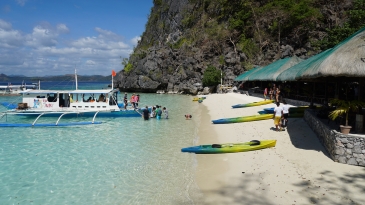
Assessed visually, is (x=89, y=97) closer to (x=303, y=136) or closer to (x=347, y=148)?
(x=303, y=136)

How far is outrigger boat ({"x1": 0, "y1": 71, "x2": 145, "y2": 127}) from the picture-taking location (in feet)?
65.8

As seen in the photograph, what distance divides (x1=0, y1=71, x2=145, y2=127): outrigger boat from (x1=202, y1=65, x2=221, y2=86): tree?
23.3 meters

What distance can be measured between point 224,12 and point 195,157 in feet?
148

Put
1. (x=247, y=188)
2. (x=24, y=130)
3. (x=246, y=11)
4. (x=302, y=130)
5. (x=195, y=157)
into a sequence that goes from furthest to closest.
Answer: (x=246, y=11)
(x=24, y=130)
(x=302, y=130)
(x=195, y=157)
(x=247, y=188)

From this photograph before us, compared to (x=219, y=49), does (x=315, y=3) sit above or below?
above

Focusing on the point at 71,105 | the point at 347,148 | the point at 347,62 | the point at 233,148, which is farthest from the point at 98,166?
the point at 71,105

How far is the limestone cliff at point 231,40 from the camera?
38.0 metres

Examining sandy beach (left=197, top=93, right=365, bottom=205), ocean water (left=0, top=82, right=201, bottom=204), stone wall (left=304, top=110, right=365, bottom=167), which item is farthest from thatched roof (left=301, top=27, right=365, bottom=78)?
ocean water (left=0, top=82, right=201, bottom=204)

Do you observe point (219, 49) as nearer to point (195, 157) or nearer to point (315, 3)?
point (315, 3)

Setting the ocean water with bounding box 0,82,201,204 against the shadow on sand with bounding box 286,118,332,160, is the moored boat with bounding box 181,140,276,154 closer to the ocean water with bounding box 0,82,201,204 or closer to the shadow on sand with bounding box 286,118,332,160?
the ocean water with bounding box 0,82,201,204

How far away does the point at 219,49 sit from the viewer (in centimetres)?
4616

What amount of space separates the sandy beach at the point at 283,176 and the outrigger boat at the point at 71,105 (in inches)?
475

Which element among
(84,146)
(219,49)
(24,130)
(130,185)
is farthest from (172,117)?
(219,49)

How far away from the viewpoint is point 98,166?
9828mm
